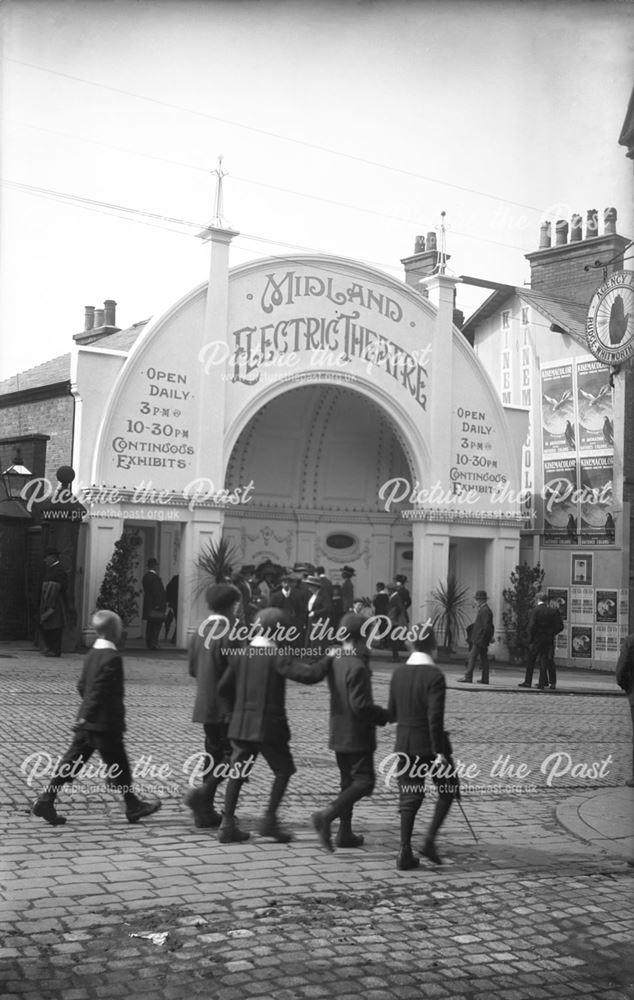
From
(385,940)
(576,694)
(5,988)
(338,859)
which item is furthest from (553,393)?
(5,988)

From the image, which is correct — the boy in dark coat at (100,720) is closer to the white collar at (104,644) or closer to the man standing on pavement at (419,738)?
the white collar at (104,644)

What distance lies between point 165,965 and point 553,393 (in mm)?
16070

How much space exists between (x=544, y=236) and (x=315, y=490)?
14934 mm

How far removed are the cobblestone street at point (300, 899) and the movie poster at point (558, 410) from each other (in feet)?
33.9

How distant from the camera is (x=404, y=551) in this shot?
20.0 metres

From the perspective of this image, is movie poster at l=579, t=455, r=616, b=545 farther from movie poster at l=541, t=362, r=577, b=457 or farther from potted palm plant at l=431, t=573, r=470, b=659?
potted palm plant at l=431, t=573, r=470, b=659

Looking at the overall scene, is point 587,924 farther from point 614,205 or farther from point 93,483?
point 93,483

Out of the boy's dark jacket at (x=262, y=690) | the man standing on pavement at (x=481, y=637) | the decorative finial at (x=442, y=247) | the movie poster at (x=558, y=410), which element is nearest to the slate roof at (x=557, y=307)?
the decorative finial at (x=442, y=247)

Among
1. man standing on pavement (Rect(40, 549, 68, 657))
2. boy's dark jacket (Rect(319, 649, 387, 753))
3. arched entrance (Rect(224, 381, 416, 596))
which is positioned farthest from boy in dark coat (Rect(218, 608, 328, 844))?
arched entrance (Rect(224, 381, 416, 596))

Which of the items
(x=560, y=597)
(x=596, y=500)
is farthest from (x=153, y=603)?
(x=560, y=597)

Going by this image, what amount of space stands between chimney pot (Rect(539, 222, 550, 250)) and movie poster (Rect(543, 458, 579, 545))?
502 inches

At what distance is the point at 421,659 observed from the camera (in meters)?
6.11

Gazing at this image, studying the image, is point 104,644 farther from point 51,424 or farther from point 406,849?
point 51,424

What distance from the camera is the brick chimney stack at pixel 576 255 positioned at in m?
4.38
